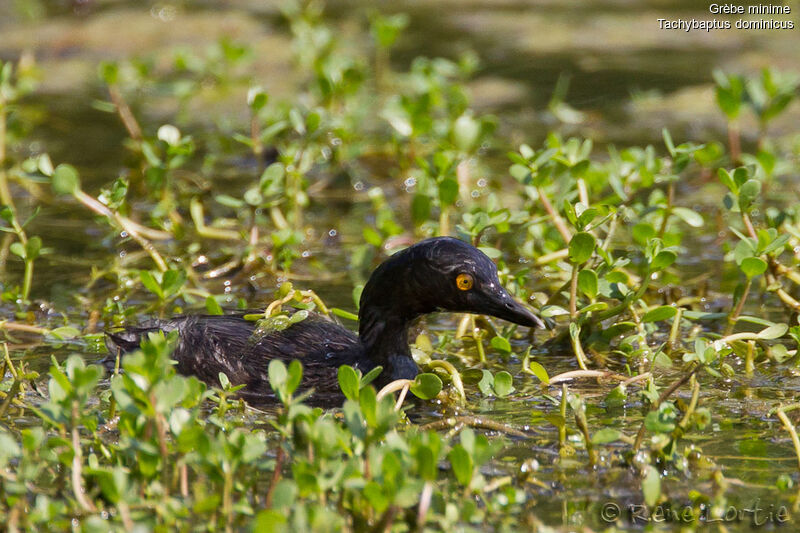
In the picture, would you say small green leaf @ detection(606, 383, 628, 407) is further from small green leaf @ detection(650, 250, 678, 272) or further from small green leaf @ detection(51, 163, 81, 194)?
small green leaf @ detection(51, 163, 81, 194)

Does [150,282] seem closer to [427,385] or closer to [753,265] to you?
[427,385]

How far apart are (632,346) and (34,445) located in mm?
2770

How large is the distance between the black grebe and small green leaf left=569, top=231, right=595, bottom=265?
31cm

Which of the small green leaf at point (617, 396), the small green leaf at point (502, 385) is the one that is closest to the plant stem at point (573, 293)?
the small green leaf at point (617, 396)

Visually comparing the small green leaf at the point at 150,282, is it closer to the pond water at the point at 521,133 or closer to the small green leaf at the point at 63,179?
the pond water at the point at 521,133

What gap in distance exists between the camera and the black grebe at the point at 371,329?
5164 millimetres

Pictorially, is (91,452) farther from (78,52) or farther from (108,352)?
(78,52)

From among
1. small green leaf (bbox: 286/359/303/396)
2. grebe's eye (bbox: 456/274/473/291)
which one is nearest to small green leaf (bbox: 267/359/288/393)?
small green leaf (bbox: 286/359/303/396)

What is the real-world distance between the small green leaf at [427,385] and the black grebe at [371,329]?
0.71 metres

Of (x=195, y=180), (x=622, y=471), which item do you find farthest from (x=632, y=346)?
(x=195, y=180)

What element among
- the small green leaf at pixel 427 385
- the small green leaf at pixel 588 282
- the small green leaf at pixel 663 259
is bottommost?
the small green leaf at pixel 427 385

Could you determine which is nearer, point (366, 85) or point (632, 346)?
point (632, 346)

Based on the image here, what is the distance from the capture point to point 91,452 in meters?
4.41

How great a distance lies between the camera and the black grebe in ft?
16.9
